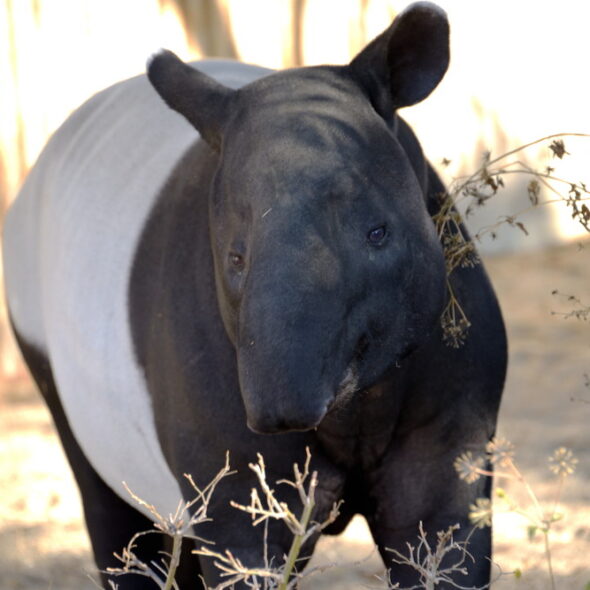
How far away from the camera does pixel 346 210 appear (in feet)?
7.50

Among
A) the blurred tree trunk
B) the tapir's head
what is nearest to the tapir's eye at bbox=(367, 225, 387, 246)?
the tapir's head

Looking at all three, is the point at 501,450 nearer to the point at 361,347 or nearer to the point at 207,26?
the point at 361,347

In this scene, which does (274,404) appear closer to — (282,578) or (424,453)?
(282,578)

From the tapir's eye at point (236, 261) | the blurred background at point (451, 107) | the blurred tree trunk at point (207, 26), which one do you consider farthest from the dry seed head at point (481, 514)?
the blurred tree trunk at point (207, 26)

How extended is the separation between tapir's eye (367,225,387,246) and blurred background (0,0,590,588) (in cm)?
215

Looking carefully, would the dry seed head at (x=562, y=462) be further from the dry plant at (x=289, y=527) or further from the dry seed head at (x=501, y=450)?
the dry plant at (x=289, y=527)

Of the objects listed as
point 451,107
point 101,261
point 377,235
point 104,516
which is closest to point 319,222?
point 377,235

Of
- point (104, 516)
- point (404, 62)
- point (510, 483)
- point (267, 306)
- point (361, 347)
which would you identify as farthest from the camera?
point (510, 483)

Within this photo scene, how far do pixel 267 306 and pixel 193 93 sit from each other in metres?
0.67

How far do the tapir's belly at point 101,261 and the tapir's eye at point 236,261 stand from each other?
76 cm

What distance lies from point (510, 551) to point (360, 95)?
2420 mm

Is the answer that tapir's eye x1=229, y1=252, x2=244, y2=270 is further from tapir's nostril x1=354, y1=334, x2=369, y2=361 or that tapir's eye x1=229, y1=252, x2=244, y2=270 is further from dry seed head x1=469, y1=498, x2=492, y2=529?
dry seed head x1=469, y1=498, x2=492, y2=529

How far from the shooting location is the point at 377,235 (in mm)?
2312

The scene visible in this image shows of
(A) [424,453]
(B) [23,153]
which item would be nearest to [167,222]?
(A) [424,453]
